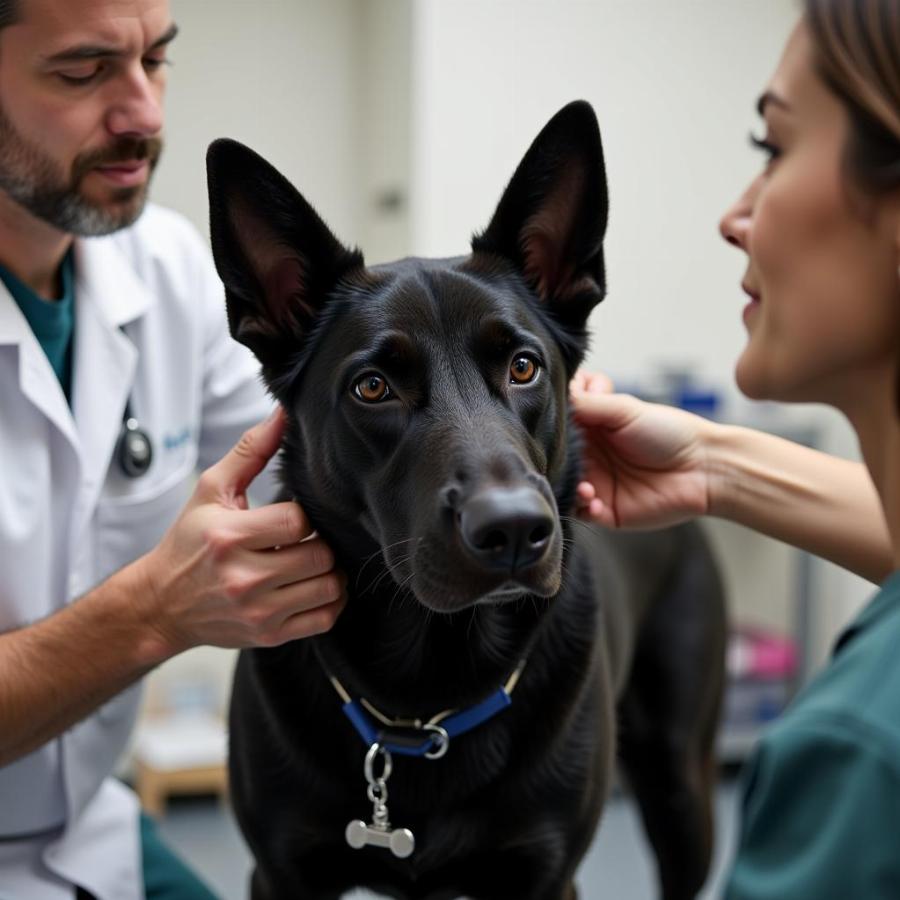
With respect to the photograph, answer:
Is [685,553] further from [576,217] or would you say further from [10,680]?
[10,680]

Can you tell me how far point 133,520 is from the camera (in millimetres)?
1780

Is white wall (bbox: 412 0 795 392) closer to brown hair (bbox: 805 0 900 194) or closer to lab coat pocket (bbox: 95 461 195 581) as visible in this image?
lab coat pocket (bbox: 95 461 195 581)

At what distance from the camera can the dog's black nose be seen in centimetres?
110

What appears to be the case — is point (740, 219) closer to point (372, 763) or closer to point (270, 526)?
point (270, 526)

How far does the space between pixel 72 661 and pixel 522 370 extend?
67 cm

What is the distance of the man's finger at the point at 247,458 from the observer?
4.47 feet

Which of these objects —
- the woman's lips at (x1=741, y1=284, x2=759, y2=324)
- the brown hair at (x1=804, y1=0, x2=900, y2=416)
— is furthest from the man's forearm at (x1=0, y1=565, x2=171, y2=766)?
the brown hair at (x1=804, y1=0, x2=900, y2=416)

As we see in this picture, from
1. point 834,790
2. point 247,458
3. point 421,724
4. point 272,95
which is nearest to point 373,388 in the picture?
point 247,458

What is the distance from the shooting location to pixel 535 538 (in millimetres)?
1130

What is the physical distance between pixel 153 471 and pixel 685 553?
39.4 inches

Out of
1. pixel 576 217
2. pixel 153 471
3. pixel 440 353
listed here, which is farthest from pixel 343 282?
pixel 153 471

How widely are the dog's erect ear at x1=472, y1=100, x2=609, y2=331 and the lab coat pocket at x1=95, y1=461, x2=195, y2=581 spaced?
0.66m

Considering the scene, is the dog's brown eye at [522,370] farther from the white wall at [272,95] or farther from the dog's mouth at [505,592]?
the white wall at [272,95]

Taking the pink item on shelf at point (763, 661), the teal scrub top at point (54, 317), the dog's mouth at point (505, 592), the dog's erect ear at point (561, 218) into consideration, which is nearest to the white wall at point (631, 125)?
the pink item on shelf at point (763, 661)
